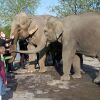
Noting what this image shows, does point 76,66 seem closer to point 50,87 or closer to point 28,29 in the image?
point 50,87

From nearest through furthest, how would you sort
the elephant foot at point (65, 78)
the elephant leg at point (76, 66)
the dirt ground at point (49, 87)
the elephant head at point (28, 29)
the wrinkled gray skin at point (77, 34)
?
1. the dirt ground at point (49, 87)
2. the wrinkled gray skin at point (77, 34)
3. the elephant foot at point (65, 78)
4. the elephant leg at point (76, 66)
5. the elephant head at point (28, 29)

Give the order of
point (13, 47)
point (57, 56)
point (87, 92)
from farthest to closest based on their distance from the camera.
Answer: point (57, 56) → point (13, 47) → point (87, 92)

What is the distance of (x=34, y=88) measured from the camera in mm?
10812

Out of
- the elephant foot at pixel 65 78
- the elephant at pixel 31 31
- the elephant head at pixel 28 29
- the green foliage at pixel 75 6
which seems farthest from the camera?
the green foliage at pixel 75 6

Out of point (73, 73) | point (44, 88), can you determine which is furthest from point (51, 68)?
point (44, 88)

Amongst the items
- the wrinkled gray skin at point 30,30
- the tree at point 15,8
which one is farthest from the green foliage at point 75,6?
the wrinkled gray skin at point 30,30

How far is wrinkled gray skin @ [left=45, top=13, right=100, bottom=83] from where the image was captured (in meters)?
11.4

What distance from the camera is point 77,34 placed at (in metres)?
11.7

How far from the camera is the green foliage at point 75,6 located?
30.7 metres

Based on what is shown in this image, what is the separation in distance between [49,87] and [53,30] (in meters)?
2.00

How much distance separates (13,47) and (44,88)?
256cm

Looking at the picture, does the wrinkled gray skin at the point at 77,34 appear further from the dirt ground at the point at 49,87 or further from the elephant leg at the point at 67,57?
the dirt ground at the point at 49,87

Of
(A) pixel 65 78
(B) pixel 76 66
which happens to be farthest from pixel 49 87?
(B) pixel 76 66

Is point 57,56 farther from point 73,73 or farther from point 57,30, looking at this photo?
point 57,30
